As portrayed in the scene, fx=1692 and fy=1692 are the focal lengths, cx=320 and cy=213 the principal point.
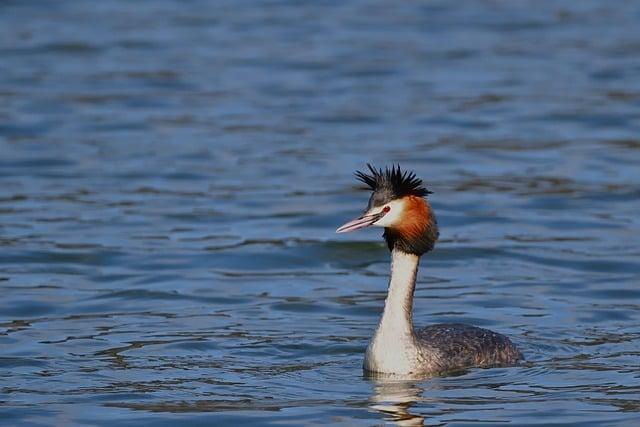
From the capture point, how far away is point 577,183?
17.7m

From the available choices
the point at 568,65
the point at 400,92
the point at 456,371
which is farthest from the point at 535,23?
the point at 456,371

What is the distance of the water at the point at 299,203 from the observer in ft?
33.9

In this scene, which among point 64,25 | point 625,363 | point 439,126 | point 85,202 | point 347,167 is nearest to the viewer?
point 625,363

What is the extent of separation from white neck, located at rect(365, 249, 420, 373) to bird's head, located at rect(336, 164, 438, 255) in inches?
7.0

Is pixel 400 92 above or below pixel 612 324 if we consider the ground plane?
above

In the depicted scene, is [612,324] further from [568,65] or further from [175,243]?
[568,65]

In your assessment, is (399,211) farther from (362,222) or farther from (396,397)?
(396,397)

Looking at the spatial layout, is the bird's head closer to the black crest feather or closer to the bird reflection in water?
the black crest feather

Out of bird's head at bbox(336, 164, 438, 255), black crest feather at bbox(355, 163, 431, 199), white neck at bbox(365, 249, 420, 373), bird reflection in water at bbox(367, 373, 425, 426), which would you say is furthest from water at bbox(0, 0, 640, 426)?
black crest feather at bbox(355, 163, 431, 199)

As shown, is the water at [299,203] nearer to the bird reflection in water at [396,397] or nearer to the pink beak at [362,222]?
the bird reflection in water at [396,397]

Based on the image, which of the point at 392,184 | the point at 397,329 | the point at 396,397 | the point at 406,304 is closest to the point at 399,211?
the point at 392,184

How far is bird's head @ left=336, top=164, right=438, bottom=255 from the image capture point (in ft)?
33.3

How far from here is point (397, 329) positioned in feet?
34.2

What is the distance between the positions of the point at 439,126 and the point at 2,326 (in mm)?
9658
